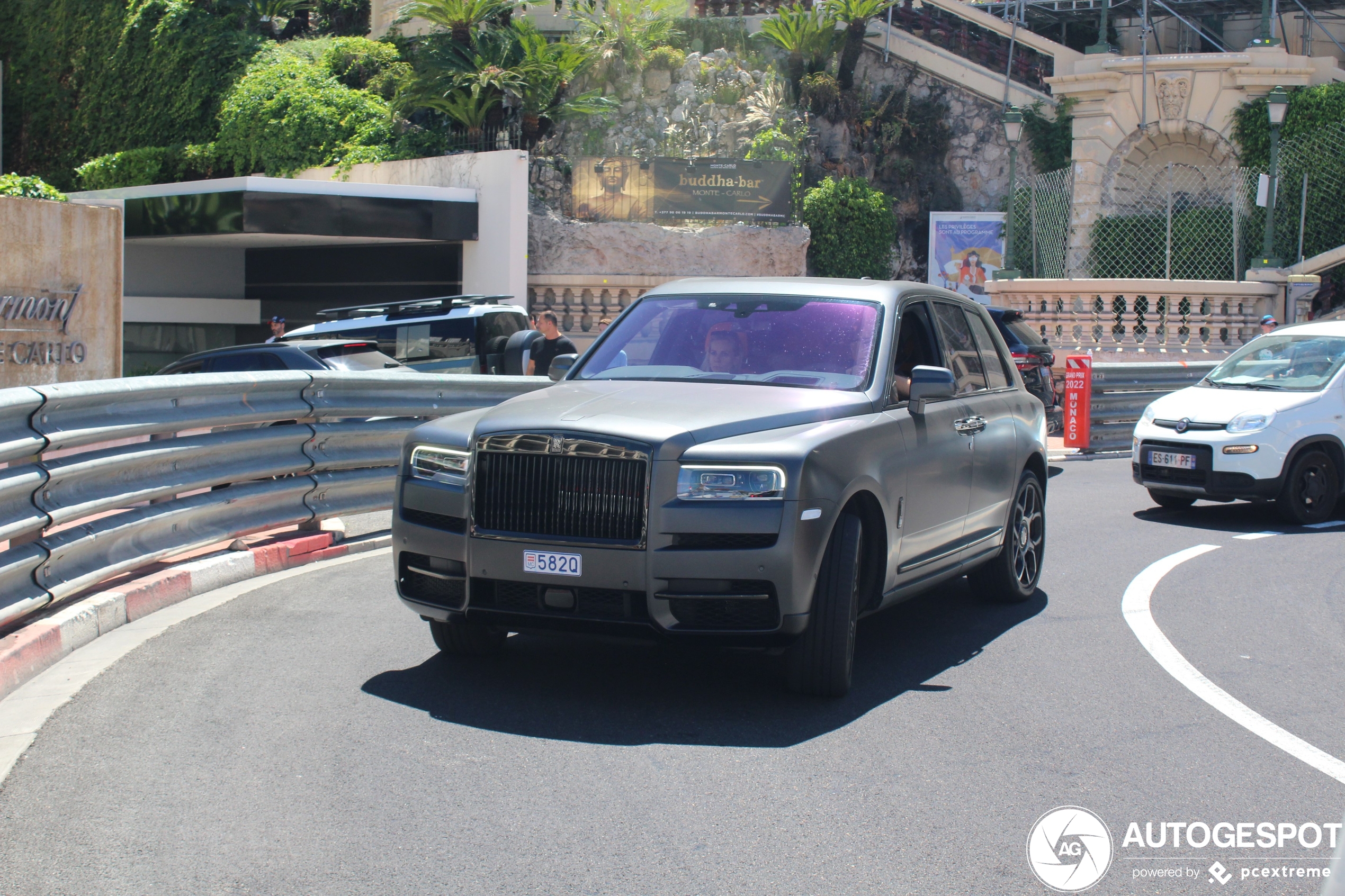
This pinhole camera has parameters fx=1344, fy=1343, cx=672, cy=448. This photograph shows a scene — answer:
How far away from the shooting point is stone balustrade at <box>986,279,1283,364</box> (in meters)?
22.8

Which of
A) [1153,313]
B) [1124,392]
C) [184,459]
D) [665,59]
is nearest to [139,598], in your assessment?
[184,459]

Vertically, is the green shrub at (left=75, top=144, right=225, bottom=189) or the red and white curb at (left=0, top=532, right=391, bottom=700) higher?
the green shrub at (left=75, top=144, right=225, bottom=189)

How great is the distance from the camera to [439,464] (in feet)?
19.7

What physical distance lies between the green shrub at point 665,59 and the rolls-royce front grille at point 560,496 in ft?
99.7

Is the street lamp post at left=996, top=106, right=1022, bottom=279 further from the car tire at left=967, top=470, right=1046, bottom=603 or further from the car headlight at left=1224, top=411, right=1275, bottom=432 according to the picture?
the car tire at left=967, top=470, right=1046, bottom=603

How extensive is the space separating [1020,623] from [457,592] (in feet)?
11.3

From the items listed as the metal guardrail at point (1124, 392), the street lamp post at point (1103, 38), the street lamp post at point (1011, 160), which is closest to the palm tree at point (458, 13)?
the street lamp post at point (1011, 160)

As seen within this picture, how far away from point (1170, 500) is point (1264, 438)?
138cm

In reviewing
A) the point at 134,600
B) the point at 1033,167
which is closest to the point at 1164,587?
the point at 134,600

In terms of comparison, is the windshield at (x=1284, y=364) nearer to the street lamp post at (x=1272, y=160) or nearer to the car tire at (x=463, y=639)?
the car tire at (x=463, y=639)

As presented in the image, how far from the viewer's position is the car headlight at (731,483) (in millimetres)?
5504

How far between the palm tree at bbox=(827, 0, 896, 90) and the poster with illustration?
6.42 metres

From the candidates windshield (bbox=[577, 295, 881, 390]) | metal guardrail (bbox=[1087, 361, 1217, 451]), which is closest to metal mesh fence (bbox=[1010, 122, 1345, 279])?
metal guardrail (bbox=[1087, 361, 1217, 451])

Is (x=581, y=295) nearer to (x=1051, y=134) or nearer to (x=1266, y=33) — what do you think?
(x=1051, y=134)
